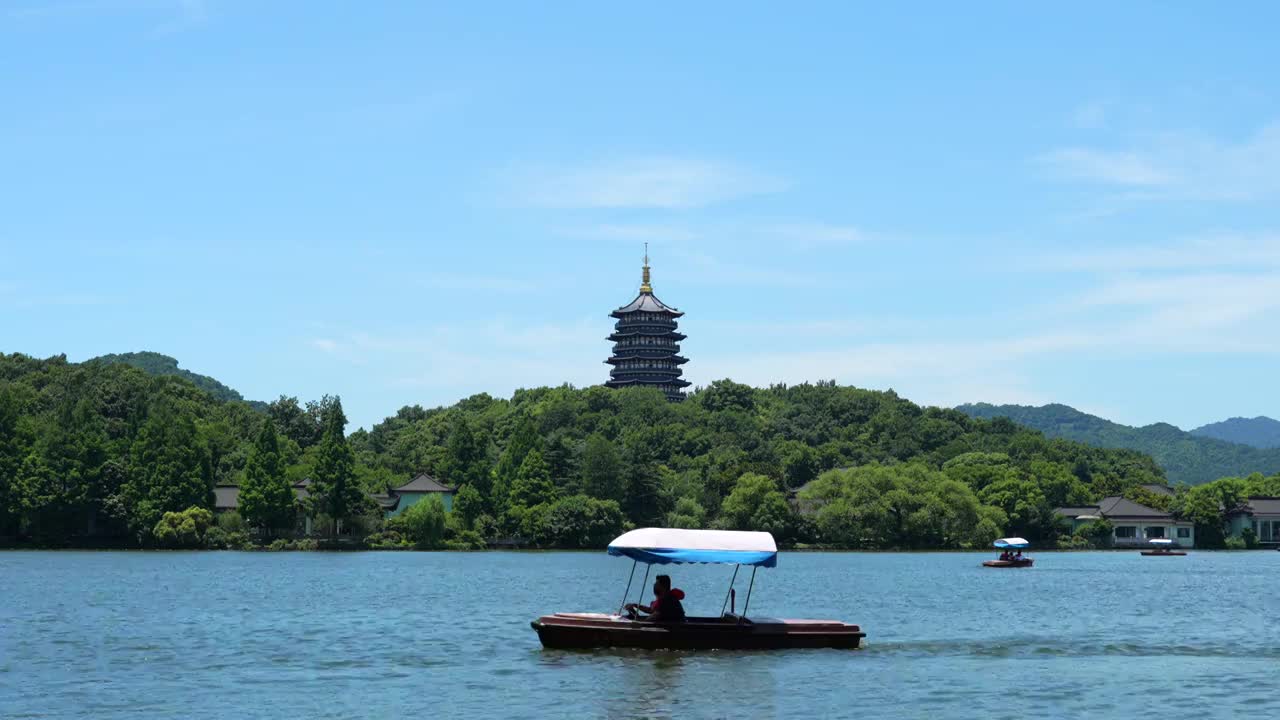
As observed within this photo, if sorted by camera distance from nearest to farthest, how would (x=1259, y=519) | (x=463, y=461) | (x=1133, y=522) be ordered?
(x=463, y=461) → (x=1133, y=522) → (x=1259, y=519)

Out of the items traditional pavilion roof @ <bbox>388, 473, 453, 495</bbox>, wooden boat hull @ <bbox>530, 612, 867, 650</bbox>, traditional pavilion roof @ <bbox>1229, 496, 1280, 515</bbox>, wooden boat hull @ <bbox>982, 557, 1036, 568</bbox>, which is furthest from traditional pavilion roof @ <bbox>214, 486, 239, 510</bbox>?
traditional pavilion roof @ <bbox>1229, 496, 1280, 515</bbox>

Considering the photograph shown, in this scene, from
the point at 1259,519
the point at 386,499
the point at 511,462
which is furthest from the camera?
the point at 1259,519

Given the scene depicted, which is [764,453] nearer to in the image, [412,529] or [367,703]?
[412,529]

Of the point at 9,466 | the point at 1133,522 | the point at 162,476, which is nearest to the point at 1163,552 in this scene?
the point at 1133,522

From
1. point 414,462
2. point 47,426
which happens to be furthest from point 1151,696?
point 414,462

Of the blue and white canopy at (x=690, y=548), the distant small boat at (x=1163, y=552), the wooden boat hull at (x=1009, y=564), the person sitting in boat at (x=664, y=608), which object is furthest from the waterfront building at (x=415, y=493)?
the person sitting in boat at (x=664, y=608)

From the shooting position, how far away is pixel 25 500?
97688 mm

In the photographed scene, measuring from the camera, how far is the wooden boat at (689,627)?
33875mm

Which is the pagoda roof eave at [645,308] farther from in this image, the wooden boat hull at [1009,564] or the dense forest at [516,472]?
the wooden boat hull at [1009,564]

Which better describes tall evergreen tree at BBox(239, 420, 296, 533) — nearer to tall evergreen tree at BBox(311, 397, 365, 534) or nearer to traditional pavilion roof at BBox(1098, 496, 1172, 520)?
tall evergreen tree at BBox(311, 397, 365, 534)

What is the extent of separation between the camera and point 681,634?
1336 inches

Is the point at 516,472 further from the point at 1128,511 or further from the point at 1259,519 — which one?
the point at 1259,519

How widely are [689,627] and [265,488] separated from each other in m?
74.8

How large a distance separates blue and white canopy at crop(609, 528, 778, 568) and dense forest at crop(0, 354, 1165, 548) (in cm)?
7282
